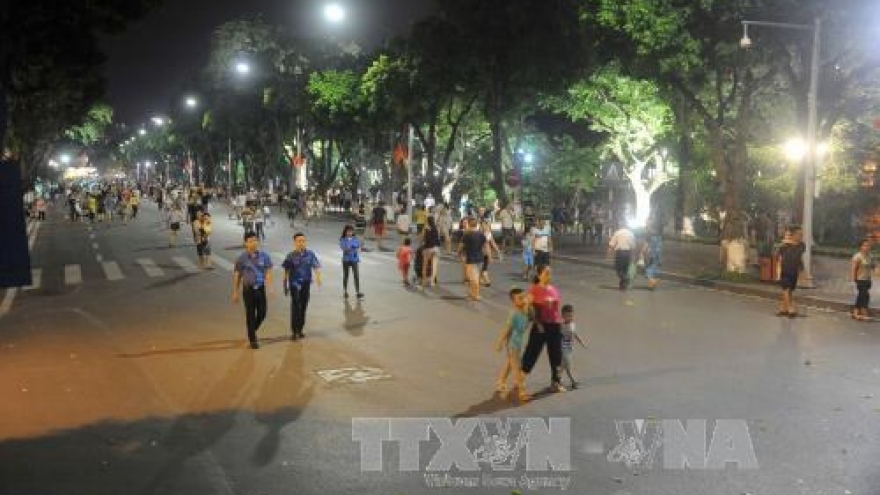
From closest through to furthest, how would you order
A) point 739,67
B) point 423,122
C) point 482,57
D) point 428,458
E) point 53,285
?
1. point 428,458
2. point 53,285
3. point 739,67
4. point 482,57
5. point 423,122

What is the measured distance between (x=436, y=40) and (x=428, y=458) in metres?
30.3

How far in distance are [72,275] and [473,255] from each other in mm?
11143

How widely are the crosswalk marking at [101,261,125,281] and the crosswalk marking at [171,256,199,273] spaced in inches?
65.5

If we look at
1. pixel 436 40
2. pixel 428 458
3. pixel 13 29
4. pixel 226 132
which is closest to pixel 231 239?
pixel 436 40

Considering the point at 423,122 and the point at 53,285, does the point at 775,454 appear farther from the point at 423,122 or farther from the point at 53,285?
the point at 423,122

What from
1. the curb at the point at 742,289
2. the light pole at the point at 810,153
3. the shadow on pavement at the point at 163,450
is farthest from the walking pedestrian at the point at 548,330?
the light pole at the point at 810,153

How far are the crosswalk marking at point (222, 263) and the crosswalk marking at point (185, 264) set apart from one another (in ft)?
2.27

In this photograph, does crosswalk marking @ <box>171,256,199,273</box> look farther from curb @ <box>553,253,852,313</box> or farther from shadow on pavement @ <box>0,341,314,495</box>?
shadow on pavement @ <box>0,341,314,495</box>

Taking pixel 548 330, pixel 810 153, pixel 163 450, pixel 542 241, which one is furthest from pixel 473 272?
pixel 163 450

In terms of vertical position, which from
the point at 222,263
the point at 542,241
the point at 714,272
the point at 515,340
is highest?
the point at 542,241

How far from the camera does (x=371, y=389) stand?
417 inches

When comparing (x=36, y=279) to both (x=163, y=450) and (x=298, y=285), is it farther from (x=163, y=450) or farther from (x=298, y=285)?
(x=163, y=450)

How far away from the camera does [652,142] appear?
139ft

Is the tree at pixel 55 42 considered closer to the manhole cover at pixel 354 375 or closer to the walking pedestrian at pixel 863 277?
the manhole cover at pixel 354 375
